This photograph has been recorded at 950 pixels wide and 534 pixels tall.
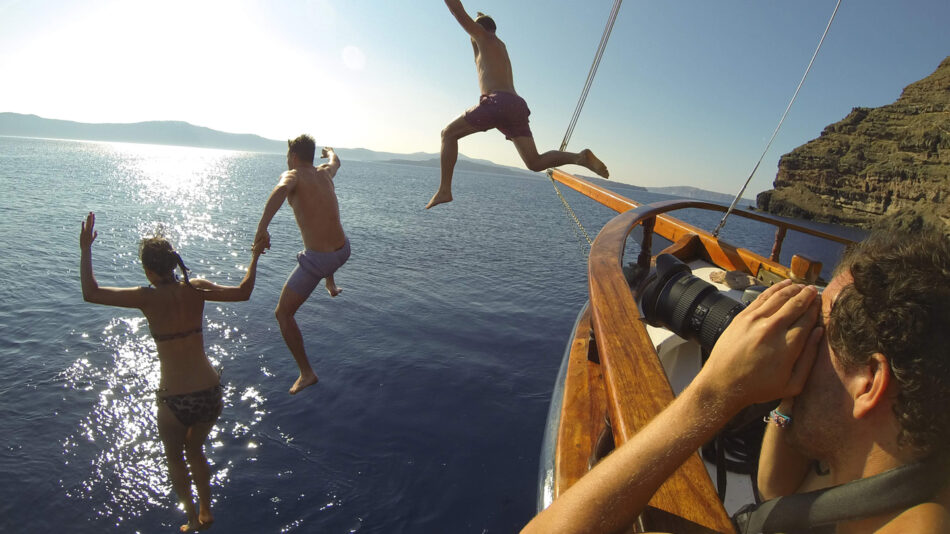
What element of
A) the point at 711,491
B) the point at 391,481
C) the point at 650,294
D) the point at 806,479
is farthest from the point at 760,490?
the point at 391,481

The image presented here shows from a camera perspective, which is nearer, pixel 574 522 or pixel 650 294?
pixel 574 522

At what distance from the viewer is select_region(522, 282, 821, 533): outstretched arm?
1.01 meters

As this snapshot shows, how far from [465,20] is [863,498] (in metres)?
4.13

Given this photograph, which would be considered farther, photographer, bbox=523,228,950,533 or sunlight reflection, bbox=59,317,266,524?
sunlight reflection, bbox=59,317,266,524

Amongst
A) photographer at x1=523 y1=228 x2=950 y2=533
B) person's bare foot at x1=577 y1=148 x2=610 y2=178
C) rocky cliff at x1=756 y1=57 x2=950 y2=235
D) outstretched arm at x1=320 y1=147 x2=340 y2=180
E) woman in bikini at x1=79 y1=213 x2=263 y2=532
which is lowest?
woman in bikini at x1=79 y1=213 x2=263 y2=532

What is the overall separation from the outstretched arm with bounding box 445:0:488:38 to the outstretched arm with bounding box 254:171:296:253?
215 cm

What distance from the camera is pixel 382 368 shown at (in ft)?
25.6

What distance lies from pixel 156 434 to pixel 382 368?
312 cm

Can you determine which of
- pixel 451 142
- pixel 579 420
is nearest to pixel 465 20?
pixel 451 142

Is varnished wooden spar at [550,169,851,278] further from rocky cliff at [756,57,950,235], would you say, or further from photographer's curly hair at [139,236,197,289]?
rocky cliff at [756,57,950,235]

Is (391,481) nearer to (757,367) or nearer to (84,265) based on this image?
(84,265)

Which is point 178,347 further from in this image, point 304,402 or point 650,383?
point 650,383

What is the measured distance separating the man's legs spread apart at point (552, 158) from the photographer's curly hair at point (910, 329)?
3.72m

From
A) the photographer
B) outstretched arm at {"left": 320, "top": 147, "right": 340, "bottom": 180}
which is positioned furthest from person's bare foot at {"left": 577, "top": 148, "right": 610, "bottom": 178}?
the photographer
